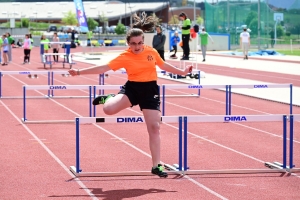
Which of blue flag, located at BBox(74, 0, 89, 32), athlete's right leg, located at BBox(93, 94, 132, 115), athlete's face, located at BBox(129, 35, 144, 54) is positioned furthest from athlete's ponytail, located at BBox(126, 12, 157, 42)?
blue flag, located at BBox(74, 0, 89, 32)

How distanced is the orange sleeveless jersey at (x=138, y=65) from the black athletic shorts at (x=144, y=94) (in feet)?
0.19

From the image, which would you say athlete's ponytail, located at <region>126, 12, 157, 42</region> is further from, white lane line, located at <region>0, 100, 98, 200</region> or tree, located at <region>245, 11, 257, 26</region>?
tree, located at <region>245, 11, 257, 26</region>

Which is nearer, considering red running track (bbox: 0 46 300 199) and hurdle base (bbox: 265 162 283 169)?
red running track (bbox: 0 46 300 199)

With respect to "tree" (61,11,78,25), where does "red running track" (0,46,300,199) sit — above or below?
below

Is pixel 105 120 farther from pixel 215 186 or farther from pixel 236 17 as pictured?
pixel 236 17

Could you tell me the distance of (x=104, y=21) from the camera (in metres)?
110

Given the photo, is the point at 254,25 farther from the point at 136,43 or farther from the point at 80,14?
the point at 136,43

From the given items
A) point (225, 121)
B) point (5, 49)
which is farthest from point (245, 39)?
point (225, 121)

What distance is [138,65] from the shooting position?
8328 millimetres

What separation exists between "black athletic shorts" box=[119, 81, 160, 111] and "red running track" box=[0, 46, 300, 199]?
0.89 m

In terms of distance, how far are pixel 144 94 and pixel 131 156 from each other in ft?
6.93

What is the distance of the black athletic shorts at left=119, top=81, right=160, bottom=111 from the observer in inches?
329

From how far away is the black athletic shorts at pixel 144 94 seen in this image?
835cm

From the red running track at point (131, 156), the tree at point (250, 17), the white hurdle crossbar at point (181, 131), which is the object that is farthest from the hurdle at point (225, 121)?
the tree at point (250, 17)
